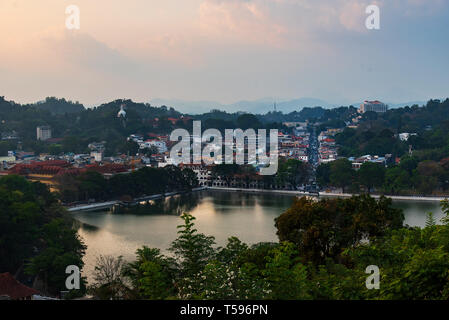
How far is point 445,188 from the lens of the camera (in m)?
18.0

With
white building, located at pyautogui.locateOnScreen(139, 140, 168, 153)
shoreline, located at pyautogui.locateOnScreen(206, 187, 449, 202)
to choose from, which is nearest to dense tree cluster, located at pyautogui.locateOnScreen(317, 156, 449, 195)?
shoreline, located at pyautogui.locateOnScreen(206, 187, 449, 202)

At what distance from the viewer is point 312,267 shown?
16.6 feet

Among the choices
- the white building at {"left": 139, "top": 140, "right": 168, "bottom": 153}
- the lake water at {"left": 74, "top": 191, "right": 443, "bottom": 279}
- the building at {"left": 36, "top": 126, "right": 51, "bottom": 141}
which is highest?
the building at {"left": 36, "top": 126, "right": 51, "bottom": 141}

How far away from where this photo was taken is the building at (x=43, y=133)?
3173 cm

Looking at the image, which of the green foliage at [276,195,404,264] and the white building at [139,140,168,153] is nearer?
the green foliage at [276,195,404,264]

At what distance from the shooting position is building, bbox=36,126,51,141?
31734mm

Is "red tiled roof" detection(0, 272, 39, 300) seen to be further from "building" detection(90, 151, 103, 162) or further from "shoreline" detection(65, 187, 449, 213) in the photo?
"building" detection(90, 151, 103, 162)

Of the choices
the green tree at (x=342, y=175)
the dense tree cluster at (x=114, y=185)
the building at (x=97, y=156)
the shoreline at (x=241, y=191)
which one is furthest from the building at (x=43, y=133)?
the green tree at (x=342, y=175)

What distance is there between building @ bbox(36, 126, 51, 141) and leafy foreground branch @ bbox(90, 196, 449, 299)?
2693cm

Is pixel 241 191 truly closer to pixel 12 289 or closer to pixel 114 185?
pixel 114 185

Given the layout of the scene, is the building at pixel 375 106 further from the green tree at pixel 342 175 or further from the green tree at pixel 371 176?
the green tree at pixel 371 176

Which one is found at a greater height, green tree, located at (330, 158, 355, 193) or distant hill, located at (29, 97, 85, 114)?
distant hill, located at (29, 97, 85, 114)

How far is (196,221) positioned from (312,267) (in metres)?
7.76
